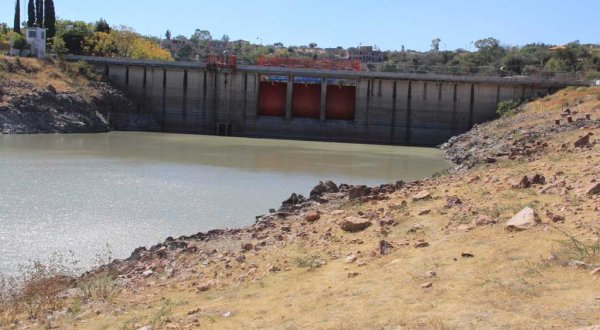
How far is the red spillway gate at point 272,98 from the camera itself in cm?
6931

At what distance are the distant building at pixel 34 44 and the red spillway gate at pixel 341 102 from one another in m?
30.2

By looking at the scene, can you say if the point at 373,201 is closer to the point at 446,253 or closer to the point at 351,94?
the point at 446,253

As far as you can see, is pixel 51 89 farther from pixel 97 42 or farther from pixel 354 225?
pixel 354 225

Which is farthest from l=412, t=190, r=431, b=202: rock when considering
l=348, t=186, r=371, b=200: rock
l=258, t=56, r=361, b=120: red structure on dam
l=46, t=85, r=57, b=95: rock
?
l=46, t=85, r=57, b=95: rock

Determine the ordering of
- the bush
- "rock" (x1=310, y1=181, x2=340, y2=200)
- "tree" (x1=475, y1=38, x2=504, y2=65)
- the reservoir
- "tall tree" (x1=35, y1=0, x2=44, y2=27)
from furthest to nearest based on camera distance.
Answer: "tree" (x1=475, y1=38, x2=504, y2=65), "tall tree" (x1=35, y1=0, x2=44, y2=27), the bush, "rock" (x1=310, y1=181, x2=340, y2=200), the reservoir

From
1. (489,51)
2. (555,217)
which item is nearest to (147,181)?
(555,217)

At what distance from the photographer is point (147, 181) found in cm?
3341

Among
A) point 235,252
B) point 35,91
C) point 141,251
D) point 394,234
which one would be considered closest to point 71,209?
point 141,251

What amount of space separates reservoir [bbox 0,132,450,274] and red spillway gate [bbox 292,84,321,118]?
300 inches

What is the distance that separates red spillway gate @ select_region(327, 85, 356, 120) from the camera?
6838 cm

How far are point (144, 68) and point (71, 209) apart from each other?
156 feet

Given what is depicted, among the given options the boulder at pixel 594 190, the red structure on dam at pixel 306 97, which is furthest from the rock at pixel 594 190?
the red structure on dam at pixel 306 97

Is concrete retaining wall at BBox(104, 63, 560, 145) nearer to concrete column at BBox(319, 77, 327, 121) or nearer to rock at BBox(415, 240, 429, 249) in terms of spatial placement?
concrete column at BBox(319, 77, 327, 121)

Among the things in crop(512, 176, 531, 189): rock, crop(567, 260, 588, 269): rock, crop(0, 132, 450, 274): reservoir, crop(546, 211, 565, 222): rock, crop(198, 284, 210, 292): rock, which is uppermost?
crop(512, 176, 531, 189): rock
